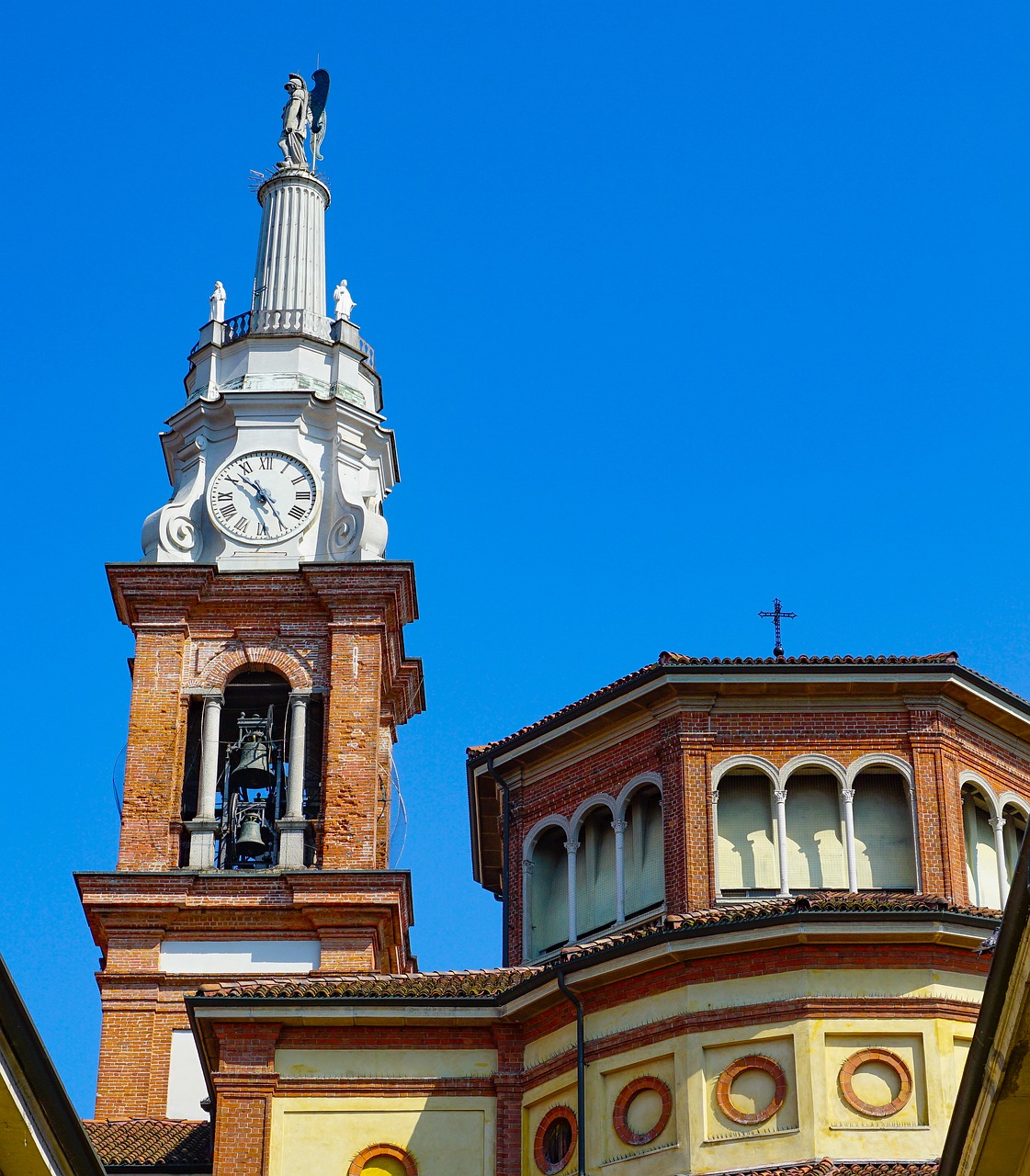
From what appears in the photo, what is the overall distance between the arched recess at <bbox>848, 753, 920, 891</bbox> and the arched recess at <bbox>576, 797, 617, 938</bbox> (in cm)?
343

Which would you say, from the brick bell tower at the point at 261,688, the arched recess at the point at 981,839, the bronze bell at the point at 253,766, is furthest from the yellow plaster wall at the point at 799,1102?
the bronze bell at the point at 253,766

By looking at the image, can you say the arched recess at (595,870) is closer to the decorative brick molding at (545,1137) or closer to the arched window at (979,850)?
the decorative brick molding at (545,1137)

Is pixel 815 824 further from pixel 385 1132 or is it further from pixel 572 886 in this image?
pixel 385 1132

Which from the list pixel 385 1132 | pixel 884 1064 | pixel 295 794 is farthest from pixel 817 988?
pixel 295 794

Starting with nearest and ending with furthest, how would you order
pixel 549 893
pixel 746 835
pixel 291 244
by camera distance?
pixel 746 835 → pixel 549 893 → pixel 291 244

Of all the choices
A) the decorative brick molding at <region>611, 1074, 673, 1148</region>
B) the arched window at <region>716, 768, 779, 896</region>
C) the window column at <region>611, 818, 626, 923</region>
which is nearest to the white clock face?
the window column at <region>611, 818, 626, 923</region>

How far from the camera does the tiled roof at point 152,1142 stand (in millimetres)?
32750

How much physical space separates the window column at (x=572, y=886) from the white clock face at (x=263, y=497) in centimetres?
1556

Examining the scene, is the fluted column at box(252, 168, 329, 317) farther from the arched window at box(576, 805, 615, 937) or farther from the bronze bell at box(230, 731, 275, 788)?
the arched window at box(576, 805, 615, 937)

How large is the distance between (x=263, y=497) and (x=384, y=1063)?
19.6 meters

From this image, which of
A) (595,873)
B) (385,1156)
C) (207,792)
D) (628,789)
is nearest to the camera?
(385,1156)

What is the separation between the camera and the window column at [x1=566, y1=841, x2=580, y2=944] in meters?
32.6

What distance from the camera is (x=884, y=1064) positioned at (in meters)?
27.8

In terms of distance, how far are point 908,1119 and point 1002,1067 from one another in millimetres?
10924
